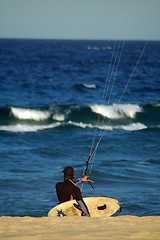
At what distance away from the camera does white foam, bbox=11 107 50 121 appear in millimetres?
21891

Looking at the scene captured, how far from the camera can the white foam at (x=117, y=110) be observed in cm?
2288

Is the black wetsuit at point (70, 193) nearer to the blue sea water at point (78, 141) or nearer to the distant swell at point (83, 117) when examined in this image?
the blue sea water at point (78, 141)

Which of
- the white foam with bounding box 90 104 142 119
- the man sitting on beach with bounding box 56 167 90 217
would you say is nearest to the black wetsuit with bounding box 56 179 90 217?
the man sitting on beach with bounding box 56 167 90 217

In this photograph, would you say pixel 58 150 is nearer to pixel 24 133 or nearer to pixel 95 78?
pixel 24 133

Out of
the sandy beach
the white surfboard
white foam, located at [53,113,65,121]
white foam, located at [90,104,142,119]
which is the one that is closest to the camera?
the sandy beach

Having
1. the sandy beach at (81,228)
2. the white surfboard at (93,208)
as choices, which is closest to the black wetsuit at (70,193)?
the white surfboard at (93,208)

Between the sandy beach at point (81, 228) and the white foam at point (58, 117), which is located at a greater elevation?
the sandy beach at point (81, 228)

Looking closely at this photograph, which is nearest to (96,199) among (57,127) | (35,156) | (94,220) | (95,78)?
(94,220)

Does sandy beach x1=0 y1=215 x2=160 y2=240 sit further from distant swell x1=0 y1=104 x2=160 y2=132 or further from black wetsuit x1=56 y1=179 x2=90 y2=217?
distant swell x1=0 y1=104 x2=160 y2=132

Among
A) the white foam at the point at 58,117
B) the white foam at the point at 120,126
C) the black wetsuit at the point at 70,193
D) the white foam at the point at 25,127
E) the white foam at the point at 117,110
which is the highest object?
the black wetsuit at the point at 70,193

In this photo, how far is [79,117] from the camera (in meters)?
22.3

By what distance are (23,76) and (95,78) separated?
7.66 metres

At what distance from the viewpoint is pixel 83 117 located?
22344mm

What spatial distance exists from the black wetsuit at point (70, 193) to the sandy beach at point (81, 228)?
409 mm
